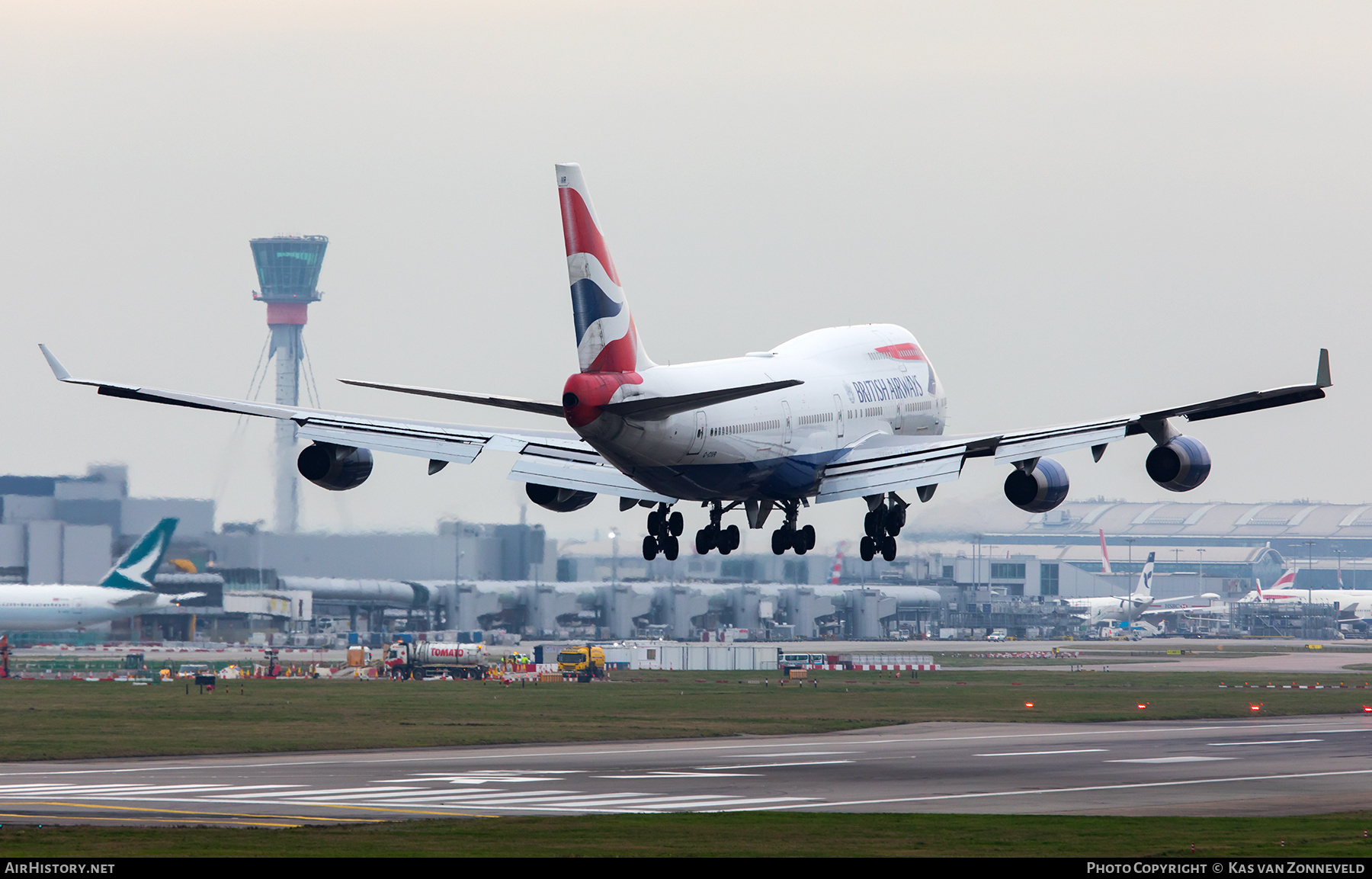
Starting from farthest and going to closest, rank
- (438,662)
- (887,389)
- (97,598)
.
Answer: (97,598)
(438,662)
(887,389)

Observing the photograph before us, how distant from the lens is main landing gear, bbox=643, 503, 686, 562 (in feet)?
157

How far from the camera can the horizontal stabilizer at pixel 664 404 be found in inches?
1608

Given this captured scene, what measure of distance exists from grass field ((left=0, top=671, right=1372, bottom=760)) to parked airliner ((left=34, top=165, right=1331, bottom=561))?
80.6ft

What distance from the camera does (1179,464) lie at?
44969mm

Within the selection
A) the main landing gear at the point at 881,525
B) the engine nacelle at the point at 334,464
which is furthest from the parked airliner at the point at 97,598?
the main landing gear at the point at 881,525

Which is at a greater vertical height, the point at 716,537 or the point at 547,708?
the point at 716,537

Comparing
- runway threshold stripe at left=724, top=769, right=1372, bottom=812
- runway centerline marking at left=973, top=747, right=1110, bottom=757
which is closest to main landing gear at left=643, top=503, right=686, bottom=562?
runway threshold stripe at left=724, top=769, right=1372, bottom=812

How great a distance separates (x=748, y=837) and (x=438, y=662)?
82007mm

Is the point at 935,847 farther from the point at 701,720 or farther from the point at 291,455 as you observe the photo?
the point at 291,455

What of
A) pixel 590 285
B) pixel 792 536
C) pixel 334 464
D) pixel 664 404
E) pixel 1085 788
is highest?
pixel 590 285

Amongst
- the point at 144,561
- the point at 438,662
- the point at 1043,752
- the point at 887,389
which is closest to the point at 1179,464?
the point at 887,389

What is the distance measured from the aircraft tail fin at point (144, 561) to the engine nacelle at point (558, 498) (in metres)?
93.8

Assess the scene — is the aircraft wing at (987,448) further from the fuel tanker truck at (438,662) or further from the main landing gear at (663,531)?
the fuel tanker truck at (438,662)

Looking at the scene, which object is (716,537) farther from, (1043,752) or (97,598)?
(97,598)
